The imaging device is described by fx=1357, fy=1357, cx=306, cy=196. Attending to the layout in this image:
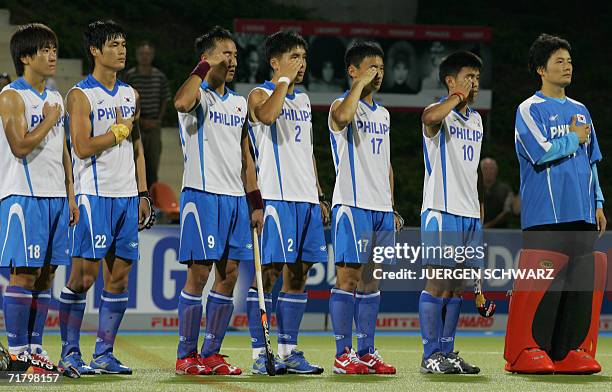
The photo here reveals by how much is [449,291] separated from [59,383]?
2.71m

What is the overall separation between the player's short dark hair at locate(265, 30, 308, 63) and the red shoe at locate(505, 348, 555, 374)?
251cm

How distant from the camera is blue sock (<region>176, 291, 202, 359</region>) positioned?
8578 millimetres

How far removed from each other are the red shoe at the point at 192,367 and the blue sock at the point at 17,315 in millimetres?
989

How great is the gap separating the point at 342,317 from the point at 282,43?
6.12ft

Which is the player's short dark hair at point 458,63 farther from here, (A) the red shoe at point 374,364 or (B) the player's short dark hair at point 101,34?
(B) the player's short dark hair at point 101,34

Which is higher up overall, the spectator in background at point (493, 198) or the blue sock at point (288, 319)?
the spectator in background at point (493, 198)

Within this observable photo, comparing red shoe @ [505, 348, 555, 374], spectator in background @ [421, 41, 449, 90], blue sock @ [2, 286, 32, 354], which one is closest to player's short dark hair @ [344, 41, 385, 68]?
red shoe @ [505, 348, 555, 374]

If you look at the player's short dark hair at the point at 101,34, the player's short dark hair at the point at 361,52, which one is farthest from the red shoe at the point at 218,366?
the player's short dark hair at the point at 361,52

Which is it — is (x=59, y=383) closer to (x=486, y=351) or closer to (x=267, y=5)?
(x=486, y=351)

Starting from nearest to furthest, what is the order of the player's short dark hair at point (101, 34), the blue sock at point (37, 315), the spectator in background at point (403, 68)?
the blue sock at point (37, 315), the player's short dark hair at point (101, 34), the spectator in background at point (403, 68)

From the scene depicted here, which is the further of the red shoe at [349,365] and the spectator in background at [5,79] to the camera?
the spectator in background at [5,79]

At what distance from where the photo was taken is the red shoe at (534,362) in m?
8.86

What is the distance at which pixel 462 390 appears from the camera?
26.4ft

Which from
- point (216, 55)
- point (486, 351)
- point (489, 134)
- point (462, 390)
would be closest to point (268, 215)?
point (216, 55)
